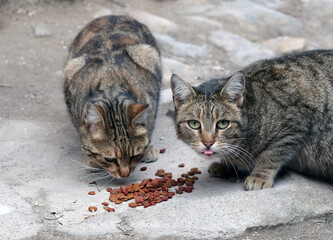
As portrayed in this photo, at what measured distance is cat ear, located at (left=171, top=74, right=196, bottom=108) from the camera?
5017 mm

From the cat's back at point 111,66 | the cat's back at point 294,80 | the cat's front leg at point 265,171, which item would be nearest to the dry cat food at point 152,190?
the cat's front leg at point 265,171

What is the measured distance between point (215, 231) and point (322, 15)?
6.43 meters

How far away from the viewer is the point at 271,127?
5.12 meters

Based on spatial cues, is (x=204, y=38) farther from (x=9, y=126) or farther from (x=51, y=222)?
(x=51, y=222)

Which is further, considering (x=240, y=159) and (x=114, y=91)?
(x=114, y=91)

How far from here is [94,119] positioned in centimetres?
515

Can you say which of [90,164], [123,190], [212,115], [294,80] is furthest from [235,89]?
[90,164]

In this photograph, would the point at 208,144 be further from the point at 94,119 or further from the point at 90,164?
the point at 90,164

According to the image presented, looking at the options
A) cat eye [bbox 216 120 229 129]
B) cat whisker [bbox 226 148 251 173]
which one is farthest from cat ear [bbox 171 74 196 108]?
cat whisker [bbox 226 148 251 173]

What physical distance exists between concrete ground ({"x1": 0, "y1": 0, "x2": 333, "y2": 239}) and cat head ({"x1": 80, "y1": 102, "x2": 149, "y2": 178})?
33 cm

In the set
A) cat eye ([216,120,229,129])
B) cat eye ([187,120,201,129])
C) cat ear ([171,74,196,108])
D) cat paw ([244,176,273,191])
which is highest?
cat ear ([171,74,196,108])

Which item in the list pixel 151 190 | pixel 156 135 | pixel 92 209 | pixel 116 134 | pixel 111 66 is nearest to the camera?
pixel 92 209

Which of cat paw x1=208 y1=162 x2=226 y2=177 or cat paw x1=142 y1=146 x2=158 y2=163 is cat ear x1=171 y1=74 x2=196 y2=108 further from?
cat paw x1=142 y1=146 x2=158 y2=163

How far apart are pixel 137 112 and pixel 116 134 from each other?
282 millimetres
